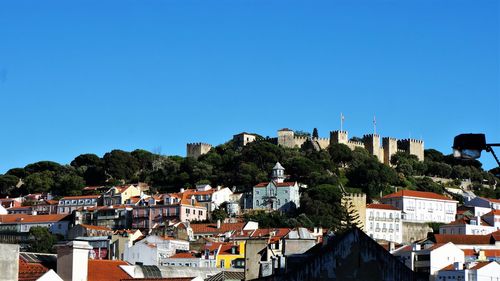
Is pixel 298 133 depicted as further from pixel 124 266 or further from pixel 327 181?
pixel 124 266

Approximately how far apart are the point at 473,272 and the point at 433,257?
6.56m

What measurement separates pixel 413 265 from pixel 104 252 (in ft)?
79.3

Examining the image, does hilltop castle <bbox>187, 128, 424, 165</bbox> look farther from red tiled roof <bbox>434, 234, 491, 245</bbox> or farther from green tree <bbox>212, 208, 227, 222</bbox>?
red tiled roof <bbox>434, 234, 491, 245</bbox>

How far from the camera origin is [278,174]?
11719cm

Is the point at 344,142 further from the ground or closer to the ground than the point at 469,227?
further from the ground

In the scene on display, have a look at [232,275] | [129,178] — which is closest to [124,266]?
[232,275]

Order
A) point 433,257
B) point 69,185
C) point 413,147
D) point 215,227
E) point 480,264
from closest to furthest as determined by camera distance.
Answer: point 480,264, point 433,257, point 215,227, point 69,185, point 413,147

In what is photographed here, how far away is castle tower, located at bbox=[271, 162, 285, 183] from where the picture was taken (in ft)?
383

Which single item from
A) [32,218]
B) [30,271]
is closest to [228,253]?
[32,218]

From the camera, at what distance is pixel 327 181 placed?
375ft

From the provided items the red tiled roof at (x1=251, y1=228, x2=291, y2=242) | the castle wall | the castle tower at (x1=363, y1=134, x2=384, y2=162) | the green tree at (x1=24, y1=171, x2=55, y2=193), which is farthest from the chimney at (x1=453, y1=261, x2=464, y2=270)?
the green tree at (x1=24, y1=171, x2=55, y2=193)

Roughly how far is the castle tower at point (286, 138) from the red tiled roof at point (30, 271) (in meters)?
118

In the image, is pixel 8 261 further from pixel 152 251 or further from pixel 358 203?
pixel 358 203

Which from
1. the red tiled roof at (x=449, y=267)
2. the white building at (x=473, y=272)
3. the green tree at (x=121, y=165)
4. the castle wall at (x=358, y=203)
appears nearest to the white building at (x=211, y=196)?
the castle wall at (x=358, y=203)
